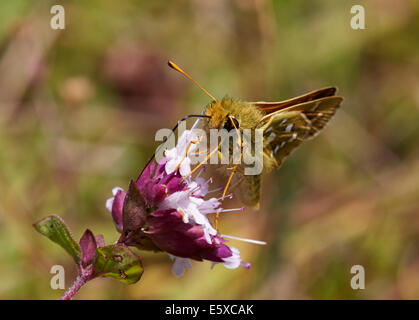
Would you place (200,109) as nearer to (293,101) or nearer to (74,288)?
(293,101)

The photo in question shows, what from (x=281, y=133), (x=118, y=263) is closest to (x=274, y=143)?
(x=281, y=133)

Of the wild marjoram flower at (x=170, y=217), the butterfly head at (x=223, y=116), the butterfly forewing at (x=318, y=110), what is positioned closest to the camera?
the wild marjoram flower at (x=170, y=217)

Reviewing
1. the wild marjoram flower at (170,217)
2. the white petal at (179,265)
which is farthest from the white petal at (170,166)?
the white petal at (179,265)

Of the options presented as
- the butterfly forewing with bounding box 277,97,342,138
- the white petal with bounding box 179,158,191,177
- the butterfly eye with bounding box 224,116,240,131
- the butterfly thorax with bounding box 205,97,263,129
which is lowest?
the white petal with bounding box 179,158,191,177

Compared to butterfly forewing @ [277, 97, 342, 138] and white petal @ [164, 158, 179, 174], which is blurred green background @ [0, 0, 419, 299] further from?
white petal @ [164, 158, 179, 174]

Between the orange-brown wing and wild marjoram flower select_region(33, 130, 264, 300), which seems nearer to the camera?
wild marjoram flower select_region(33, 130, 264, 300)

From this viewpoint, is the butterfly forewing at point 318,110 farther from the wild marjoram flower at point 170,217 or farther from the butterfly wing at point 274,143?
the wild marjoram flower at point 170,217

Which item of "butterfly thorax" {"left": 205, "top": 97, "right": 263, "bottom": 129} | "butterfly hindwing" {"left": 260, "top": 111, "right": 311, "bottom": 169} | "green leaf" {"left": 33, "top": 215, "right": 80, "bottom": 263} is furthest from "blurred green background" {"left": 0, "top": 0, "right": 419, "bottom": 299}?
"green leaf" {"left": 33, "top": 215, "right": 80, "bottom": 263}
